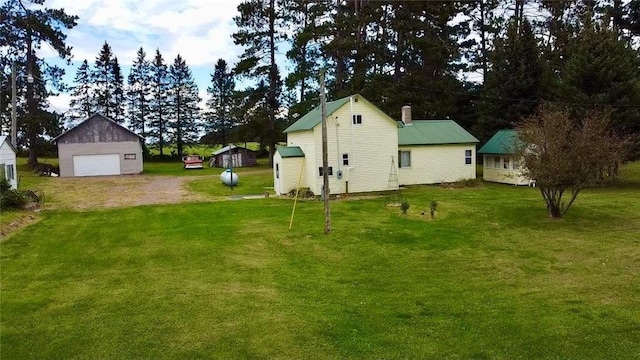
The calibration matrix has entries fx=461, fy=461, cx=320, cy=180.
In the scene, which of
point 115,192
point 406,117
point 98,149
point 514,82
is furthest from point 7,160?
point 514,82

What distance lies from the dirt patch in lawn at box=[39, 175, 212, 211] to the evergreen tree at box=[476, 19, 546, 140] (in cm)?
2118

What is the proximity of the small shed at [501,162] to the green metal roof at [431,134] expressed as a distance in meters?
1.68

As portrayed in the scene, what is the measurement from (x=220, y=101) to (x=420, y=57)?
3358 cm

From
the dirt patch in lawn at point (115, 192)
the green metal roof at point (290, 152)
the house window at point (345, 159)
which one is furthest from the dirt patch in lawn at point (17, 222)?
the house window at point (345, 159)

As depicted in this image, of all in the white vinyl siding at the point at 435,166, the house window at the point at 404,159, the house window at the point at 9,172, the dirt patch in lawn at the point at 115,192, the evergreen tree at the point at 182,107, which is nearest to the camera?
the dirt patch in lawn at the point at 115,192

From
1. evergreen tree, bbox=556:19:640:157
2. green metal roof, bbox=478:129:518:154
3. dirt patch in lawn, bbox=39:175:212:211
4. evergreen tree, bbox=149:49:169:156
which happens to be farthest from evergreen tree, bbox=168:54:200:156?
evergreen tree, bbox=556:19:640:157

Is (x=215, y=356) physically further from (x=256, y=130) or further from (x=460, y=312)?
(x=256, y=130)

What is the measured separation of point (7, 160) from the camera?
2219cm

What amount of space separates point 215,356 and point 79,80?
61.9 meters

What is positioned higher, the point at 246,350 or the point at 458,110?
the point at 458,110

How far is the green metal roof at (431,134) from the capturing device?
28625 millimetres

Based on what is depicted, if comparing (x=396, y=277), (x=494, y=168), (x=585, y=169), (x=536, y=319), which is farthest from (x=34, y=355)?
(x=494, y=168)

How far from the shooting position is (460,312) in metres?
8.58

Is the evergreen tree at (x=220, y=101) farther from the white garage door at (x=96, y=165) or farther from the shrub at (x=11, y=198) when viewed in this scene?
the shrub at (x=11, y=198)
